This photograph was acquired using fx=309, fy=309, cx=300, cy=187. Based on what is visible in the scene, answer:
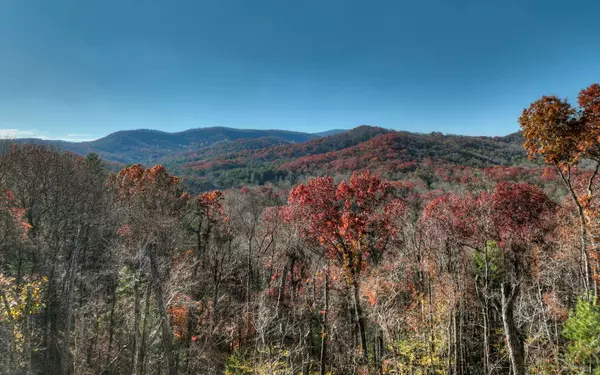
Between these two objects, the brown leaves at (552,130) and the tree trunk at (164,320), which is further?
the tree trunk at (164,320)

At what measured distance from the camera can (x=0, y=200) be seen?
17.9 metres

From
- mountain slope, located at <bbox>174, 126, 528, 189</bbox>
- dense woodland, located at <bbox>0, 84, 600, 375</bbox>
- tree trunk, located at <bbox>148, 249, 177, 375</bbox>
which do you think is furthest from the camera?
mountain slope, located at <bbox>174, 126, 528, 189</bbox>

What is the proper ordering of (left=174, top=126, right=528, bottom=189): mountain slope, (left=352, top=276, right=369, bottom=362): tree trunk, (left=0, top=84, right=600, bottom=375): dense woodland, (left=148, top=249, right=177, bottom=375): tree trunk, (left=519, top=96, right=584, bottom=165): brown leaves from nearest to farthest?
(left=519, top=96, right=584, bottom=165): brown leaves, (left=148, top=249, right=177, bottom=375): tree trunk, (left=352, top=276, right=369, bottom=362): tree trunk, (left=0, top=84, right=600, bottom=375): dense woodland, (left=174, top=126, right=528, bottom=189): mountain slope

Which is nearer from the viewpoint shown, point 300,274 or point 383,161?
point 300,274

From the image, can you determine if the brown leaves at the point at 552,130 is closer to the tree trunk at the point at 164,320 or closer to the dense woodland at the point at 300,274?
the dense woodland at the point at 300,274

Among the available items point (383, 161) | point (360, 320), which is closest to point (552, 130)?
point (360, 320)

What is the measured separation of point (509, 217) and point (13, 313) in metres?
29.1

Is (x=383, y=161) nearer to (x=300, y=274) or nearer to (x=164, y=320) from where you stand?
(x=300, y=274)

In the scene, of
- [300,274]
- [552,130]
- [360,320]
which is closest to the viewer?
[552,130]

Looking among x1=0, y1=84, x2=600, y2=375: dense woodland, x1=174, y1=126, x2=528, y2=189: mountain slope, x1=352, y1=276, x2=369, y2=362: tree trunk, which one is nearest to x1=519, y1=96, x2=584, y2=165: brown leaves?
x1=0, y1=84, x2=600, y2=375: dense woodland

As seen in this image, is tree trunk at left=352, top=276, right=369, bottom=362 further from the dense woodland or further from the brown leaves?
the brown leaves

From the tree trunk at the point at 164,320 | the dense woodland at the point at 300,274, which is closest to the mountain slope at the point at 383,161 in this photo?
the dense woodland at the point at 300,274

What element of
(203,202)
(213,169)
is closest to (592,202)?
(203,202)

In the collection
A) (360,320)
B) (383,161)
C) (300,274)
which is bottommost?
(300,274)
